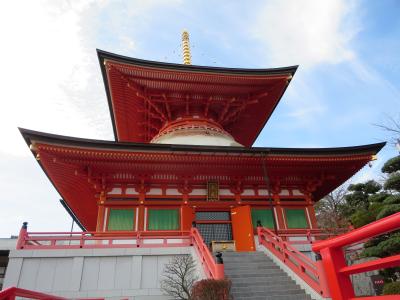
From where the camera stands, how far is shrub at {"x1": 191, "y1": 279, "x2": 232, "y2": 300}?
6812 millimetres

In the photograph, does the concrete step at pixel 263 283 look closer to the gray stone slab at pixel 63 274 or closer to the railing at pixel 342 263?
the gray stone slab at pixel 63 274

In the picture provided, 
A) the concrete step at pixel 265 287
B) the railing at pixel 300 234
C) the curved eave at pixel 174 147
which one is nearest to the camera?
the concrete step at pixel 265 287

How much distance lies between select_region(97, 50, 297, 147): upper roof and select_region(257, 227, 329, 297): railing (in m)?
7.94

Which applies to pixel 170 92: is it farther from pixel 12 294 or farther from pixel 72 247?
pixel 12 294

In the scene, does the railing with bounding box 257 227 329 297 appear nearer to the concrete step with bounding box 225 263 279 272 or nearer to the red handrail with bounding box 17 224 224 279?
the concrete step with bounding box 225 263 279 272

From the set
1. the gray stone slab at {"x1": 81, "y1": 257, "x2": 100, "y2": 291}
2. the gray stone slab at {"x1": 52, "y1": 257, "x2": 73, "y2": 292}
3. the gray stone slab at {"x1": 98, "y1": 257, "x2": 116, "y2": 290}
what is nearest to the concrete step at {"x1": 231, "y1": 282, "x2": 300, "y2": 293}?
the gray stone slab at {"x1": 98, "y1": 257, "x2": 116, "y2": 290}

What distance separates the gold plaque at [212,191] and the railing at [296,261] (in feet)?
8.81

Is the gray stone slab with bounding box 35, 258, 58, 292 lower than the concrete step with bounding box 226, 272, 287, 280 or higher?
higher

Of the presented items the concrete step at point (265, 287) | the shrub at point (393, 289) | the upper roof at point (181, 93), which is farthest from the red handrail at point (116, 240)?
the upper roof at point (181, 93)

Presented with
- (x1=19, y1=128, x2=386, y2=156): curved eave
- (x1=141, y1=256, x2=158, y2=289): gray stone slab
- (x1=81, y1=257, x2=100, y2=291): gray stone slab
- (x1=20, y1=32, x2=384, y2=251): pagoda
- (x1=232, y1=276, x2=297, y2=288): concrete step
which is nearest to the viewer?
(x1=232, y1=276, x2=297, y2=288): concrete step

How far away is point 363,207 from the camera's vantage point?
27422 millimetres

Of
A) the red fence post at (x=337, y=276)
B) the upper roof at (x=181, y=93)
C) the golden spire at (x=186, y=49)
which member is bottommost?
the red fence post at (x=337, y=276)

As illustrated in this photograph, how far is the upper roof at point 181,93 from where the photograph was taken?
48.3 ft

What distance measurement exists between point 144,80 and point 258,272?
10.8 m
